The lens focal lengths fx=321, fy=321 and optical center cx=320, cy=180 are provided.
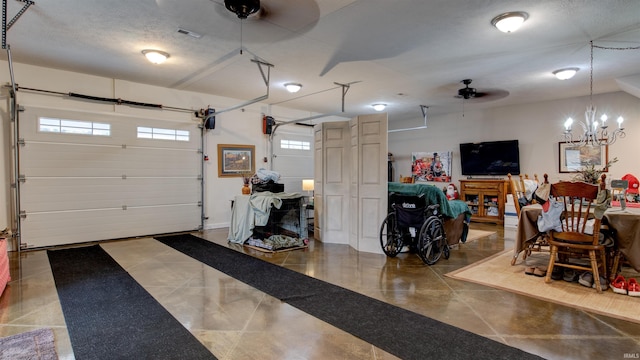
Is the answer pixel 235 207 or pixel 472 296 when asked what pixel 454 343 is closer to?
pixel 472 296

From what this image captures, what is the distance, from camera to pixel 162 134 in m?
6.33

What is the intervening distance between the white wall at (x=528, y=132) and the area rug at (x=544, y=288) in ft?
12.9

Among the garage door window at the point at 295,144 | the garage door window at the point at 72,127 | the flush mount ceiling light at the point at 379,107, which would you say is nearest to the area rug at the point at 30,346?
the garage door window at the point at 72,127

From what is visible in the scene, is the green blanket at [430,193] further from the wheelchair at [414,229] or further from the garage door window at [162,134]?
the garage door window at [162,134]

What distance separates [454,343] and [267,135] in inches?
252

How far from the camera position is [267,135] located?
785 centimetres

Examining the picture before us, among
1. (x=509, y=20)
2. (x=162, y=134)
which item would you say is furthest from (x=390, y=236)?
(x=162, y=134)

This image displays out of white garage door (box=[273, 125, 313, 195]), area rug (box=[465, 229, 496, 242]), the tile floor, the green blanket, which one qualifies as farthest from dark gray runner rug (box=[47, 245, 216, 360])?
area rug (box=[465, 229, 496, 242])

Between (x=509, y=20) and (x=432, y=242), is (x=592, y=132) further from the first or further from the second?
(x=432, y=242)

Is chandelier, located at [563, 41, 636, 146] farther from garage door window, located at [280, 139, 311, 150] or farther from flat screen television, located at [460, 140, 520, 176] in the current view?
garage door window, located at [280, 139, 311, 150]

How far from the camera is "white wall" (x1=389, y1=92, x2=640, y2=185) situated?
252 inches

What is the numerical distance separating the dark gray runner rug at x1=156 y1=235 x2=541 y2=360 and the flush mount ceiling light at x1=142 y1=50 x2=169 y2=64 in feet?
9.64

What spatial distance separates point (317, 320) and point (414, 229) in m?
2.38

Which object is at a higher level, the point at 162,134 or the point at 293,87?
the point at 293,87
